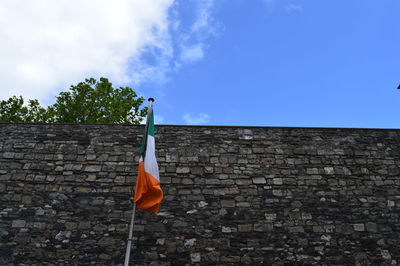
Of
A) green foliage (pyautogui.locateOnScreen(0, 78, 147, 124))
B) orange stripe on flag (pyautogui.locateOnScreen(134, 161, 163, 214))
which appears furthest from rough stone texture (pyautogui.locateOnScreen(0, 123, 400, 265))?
green foliage (pyautogui.locateOnScreen(0, 78, 147, 124))

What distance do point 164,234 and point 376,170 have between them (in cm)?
509

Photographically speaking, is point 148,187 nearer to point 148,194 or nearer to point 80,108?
point 148,194

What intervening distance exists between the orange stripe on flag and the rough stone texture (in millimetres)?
1220

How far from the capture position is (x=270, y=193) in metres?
6.25

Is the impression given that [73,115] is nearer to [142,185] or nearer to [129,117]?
[129,117]

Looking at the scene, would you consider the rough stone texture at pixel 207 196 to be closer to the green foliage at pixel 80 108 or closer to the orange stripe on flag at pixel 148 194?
the orange stripe on flag at pixel 148 194

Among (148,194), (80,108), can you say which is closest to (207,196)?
(148,194)

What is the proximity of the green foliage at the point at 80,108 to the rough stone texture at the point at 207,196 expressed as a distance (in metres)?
5.74

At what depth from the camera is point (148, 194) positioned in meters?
4.78

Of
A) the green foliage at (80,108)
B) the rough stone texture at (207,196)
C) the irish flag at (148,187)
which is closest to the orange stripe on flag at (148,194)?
the irish flag at (148,187)

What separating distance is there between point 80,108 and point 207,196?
9.16 m

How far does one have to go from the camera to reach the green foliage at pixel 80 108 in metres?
12.8

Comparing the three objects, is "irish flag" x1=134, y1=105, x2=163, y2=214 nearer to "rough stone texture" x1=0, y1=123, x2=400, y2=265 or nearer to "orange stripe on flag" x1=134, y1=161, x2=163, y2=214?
"orange stripe on flag" x1=134, y1=161, x2=163, y2=214

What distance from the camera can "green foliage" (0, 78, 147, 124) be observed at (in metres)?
12.8
